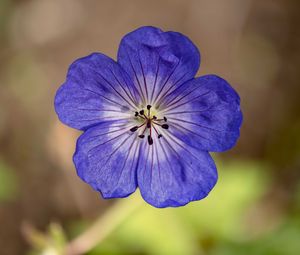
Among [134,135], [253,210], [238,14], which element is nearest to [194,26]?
[238,14]

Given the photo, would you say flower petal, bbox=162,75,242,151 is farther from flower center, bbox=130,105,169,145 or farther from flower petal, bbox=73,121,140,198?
flower petal, bbox=73,121,140,198

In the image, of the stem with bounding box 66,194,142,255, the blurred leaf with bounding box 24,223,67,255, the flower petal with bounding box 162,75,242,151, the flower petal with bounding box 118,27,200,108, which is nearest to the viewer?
the flower petal with bounding box 118,27,200,108

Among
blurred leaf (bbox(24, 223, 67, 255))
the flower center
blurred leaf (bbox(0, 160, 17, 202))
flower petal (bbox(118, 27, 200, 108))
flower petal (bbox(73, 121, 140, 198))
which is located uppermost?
flower petal (bbox(118, 27, 200, 108))

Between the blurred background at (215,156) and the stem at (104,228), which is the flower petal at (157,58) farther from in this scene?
the blurred background at (215,156)

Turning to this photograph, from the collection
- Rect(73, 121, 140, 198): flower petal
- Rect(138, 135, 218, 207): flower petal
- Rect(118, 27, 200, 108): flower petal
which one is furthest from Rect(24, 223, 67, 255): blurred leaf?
Rect(118, 27, 200, 108): flower petal

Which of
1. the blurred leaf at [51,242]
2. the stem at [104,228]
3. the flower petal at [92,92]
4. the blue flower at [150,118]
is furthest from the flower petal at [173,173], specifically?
the stem at [104,228]

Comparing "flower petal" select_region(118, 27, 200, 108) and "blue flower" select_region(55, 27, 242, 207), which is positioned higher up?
"flower petal" select_region(118, 27, 200, 108)
